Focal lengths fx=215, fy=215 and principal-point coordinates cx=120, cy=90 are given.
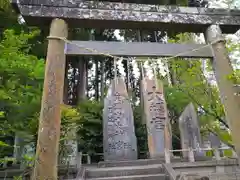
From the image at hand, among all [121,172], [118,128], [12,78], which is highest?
[12,78]

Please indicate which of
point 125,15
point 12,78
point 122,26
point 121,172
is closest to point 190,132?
point 121,172

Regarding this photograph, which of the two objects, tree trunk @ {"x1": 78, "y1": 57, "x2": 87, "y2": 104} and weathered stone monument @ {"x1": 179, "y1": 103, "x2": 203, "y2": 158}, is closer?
weathered stone monument @ {"x1": 179, "y1": 103, "x2": 203, "y2": 158}

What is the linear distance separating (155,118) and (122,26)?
566 cm

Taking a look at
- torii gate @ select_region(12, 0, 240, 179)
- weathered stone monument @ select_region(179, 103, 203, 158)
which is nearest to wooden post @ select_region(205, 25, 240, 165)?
torii gate @ select_region(12, 0, 240, 179)

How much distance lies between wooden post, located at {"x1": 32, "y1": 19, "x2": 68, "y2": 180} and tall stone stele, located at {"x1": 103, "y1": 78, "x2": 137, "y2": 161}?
4.73 metres

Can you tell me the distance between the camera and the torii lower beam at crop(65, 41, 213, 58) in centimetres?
324

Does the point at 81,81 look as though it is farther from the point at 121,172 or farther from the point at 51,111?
the point at 51,111

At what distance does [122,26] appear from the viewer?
11.5ft

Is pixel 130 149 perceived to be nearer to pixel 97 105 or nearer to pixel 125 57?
pixel 97 105

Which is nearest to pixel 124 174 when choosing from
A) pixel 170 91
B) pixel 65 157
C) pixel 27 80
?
pixel 65 157

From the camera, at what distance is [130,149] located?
8.00m

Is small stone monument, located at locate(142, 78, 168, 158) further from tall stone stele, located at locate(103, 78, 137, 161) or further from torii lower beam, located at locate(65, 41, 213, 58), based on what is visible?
torii lower beam, located at locate(65, 41, 213, 58)

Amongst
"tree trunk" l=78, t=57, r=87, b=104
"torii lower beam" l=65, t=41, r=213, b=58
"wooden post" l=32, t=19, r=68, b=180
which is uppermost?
"tree trunk" l=78, t=57, r=87, b=104

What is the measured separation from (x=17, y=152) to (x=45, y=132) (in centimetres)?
670
